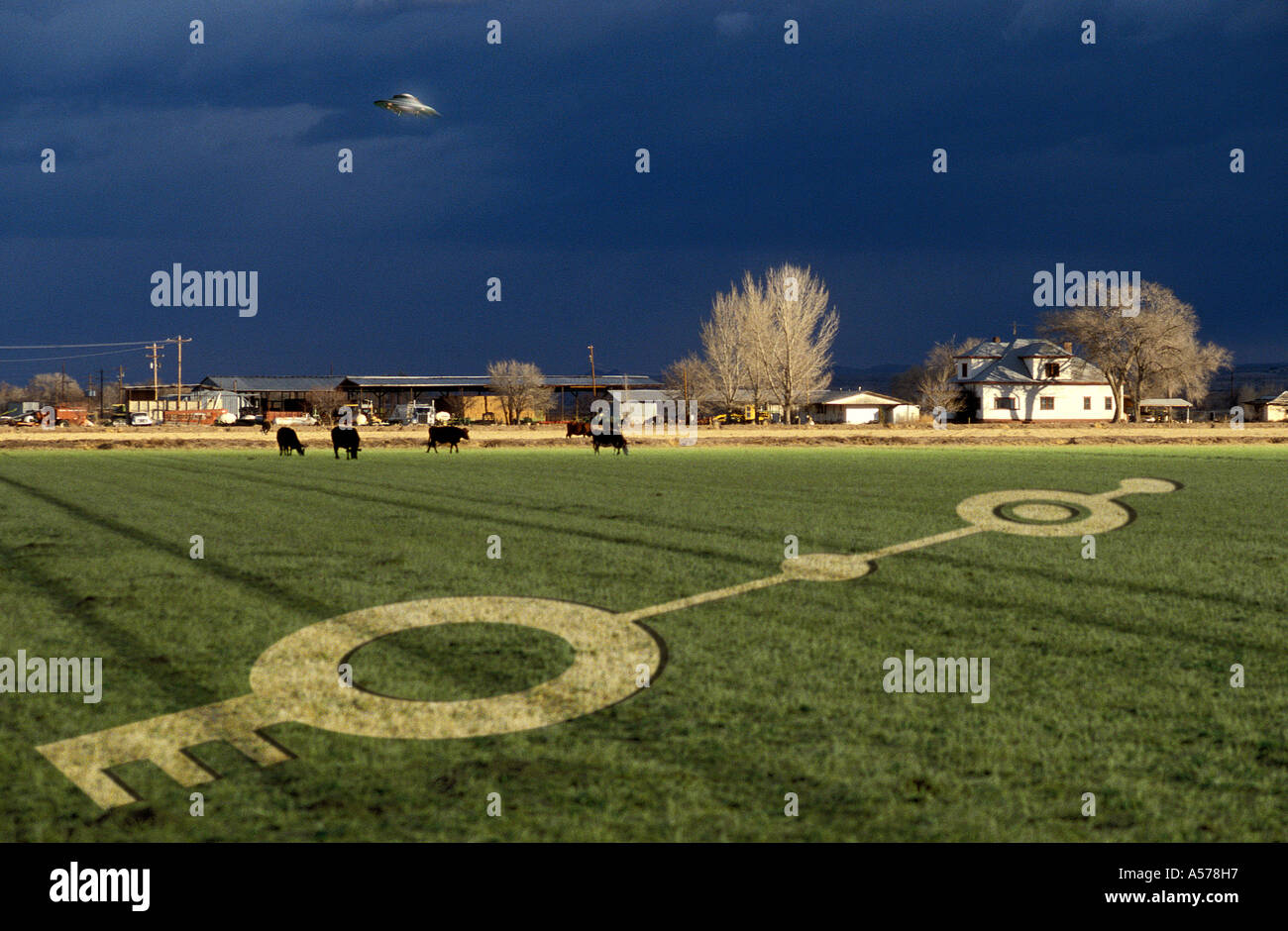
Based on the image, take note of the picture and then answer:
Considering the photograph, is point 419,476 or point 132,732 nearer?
point 132,732

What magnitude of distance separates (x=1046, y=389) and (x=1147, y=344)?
11.4 m

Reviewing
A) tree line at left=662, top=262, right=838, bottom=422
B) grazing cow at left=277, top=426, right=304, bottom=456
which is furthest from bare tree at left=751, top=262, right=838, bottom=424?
grazing cow at left=277, top=426, right=304, bottom=456

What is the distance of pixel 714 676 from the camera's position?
5059 mm

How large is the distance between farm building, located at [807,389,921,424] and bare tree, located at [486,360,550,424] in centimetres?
3164

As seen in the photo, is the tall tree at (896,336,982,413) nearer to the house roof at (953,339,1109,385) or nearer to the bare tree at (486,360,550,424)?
the house roof at (953,339,1109,385)

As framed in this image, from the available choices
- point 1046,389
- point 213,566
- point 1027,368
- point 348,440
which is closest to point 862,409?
point 1027,368

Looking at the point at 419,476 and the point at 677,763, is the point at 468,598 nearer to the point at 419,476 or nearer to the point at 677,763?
the point at 677,763

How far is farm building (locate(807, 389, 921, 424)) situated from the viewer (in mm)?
102250

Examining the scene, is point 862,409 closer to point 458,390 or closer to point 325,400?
point 458,390

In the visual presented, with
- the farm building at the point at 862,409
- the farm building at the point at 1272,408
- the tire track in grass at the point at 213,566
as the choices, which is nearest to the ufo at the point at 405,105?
the tire track in grass at the point at 213,566

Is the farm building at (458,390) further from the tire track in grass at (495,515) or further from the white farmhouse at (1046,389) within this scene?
the tire track in grass at (495,515)

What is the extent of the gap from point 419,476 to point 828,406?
8701 cm

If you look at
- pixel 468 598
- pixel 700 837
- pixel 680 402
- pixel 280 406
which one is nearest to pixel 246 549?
pixel 468 598

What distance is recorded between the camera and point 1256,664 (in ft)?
17.0
